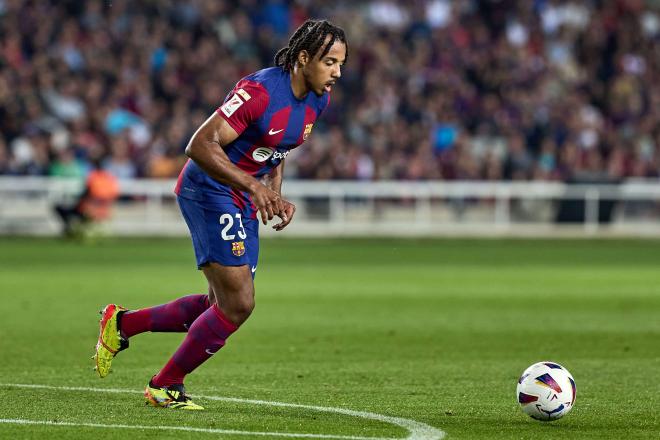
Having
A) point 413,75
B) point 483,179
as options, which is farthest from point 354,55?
point 483,179

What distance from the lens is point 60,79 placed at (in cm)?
2944

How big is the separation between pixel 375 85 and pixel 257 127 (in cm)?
2375

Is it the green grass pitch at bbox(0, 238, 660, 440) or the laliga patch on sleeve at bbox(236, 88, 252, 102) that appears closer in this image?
the green grass pitch at bbox(0, 238, 660, 440)

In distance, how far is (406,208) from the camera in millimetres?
29797

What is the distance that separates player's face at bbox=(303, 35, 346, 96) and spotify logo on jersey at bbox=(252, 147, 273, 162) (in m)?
0.46

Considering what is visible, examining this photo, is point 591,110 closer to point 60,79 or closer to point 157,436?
point 60,79

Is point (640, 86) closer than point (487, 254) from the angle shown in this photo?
No

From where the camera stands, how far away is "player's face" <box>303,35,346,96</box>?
7.93 meters

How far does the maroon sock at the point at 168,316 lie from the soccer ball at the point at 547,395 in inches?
80.1

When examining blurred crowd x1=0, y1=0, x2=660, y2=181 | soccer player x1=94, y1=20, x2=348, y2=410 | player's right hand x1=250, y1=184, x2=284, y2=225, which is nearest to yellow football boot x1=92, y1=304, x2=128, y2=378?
soccer player x1=94, y1=20, x2=348, y2=410

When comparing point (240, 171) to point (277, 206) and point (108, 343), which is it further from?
point (108, 343)

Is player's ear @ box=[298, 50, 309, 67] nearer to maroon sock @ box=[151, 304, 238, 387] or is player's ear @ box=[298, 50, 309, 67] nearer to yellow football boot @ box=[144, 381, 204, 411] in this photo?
maroon sock @ box=[151, 304, 238, 387]

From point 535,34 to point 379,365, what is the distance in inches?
975

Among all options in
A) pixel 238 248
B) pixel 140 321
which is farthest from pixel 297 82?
pixel 140 321
